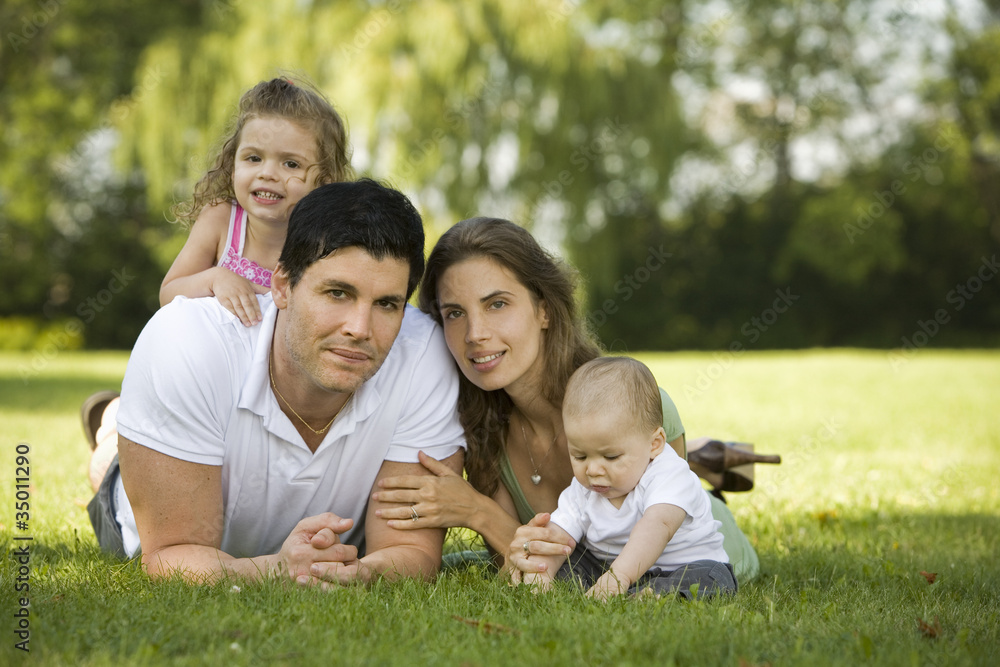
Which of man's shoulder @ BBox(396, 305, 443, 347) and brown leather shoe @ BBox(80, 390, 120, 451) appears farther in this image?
brown leather shoe @ BBox(80, 390, 120, 451)

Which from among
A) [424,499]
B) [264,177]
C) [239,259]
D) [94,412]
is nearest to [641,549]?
[424,499]

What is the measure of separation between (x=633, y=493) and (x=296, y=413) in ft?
4.19

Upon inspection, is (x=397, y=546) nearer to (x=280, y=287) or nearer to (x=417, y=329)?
(x=417, y=329)

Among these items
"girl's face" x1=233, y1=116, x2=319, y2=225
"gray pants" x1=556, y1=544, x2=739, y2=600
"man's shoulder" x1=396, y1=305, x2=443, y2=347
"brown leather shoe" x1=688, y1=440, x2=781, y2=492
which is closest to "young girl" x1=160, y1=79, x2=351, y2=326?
"girl's face" x1=233, y1=116, x2=319, y2=225

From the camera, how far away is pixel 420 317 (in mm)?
3627

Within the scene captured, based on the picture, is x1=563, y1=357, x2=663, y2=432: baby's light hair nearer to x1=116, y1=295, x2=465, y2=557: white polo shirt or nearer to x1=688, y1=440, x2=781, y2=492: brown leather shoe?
x1=116, y1=295, x2=465, y2=557: white polo shirt

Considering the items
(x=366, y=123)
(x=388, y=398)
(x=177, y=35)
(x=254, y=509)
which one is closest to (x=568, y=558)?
(x=388, y=398)

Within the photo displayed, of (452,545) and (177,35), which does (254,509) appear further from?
(177,35)

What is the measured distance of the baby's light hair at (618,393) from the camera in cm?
317

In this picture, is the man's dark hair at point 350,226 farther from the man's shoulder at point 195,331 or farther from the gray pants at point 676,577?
the gray pants at point 676,577

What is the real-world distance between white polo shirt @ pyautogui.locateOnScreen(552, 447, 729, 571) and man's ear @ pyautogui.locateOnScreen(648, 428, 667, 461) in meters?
0.02

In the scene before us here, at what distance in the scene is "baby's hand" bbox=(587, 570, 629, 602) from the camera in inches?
115

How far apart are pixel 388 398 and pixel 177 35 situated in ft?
59.3

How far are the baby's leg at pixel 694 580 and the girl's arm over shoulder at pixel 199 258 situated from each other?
7.06 ft
